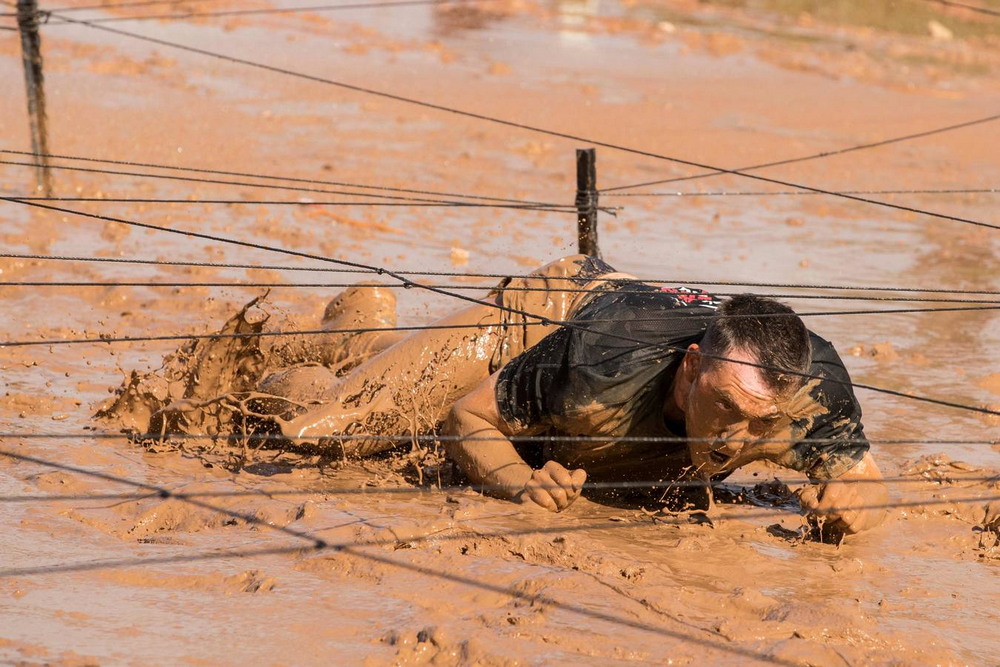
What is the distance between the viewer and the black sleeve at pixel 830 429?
4.39 m

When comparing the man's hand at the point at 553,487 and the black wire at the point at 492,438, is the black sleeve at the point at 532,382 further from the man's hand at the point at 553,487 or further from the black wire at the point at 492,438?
the man's hand at the point at 553,487

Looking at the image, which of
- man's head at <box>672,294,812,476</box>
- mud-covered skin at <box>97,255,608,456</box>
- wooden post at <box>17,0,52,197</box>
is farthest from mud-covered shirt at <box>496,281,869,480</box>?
wooden post at <box>17,0,52,197</box>

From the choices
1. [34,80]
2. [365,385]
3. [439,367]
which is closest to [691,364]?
[439,367]

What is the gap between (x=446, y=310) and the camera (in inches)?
299

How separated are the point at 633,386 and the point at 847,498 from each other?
33.8 inches

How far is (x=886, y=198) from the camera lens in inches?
448

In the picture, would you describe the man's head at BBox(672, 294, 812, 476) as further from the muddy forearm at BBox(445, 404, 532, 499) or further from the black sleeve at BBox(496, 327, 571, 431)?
the muddy forearm at BBox(445, 404, 532, 499)

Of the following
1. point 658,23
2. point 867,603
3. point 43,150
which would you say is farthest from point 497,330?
point 658,23

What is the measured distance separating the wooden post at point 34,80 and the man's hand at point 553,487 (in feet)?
18.4

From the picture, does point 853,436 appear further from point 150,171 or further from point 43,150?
point 150,171

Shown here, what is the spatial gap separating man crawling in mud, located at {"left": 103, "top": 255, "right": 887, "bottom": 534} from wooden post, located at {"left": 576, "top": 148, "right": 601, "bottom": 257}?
1.81 metres

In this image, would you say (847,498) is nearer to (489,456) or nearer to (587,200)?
(489,456)

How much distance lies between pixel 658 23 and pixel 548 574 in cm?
1799

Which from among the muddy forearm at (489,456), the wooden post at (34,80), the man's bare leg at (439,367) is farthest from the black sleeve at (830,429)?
the wooden post at (34,80)
